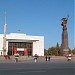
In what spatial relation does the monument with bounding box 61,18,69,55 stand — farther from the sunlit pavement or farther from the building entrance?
the sunlit pavement

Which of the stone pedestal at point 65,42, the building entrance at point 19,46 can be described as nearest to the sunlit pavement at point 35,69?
the stone pedestal at point 65,42

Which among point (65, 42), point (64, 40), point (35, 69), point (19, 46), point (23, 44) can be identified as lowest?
point (35, 69)

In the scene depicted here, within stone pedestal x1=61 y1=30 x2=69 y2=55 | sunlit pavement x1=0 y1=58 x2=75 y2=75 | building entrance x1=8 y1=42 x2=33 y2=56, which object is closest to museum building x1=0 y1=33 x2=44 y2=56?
building entrance x1=8 y1=42 x2=33 y2=56

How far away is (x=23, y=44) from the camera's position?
113500 millimetres

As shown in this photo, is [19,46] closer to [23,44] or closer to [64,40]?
[23,44]

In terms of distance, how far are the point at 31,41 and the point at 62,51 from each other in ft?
116

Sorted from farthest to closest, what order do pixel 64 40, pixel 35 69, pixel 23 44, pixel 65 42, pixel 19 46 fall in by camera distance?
pixel 23 44 → pixel 19 46 → pixel 65 42 → pixel 64 40 → pixel 35 69

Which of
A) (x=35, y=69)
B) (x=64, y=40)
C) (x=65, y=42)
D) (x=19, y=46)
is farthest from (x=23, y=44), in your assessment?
(x=35, y=69)

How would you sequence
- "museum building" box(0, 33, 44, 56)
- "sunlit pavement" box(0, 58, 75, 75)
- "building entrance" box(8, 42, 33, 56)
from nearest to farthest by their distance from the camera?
"sunlit pavement" box(0, 58, 75, 75) → "museum building" box(0, 33, 44, 56) → "building entrance" box(8, 42, 33, 56)

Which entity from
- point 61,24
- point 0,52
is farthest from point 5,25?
point 0,52

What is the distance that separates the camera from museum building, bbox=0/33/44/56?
366ft

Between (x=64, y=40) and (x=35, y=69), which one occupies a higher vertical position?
(x=64, y=40)

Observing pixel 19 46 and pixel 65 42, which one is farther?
→ pixel 19 46

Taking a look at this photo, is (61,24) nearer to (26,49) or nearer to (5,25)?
(5,25)
